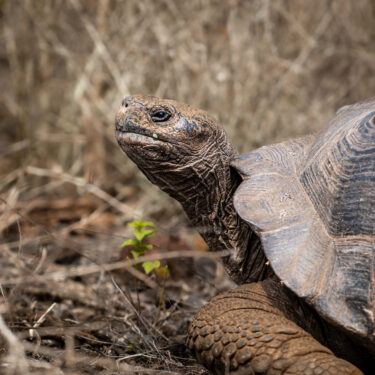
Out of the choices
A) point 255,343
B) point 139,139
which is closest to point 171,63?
point 139,139

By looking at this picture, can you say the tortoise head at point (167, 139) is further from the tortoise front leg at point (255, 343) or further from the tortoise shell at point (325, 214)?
the tortoise front leg at point (255, 343)

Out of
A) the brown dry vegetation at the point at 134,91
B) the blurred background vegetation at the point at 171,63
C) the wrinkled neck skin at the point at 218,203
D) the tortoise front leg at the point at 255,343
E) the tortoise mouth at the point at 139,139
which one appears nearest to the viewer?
the tortoise front leg at the point at 255,343

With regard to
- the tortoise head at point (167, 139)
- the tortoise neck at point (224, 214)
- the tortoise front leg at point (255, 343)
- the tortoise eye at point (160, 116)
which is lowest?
the tortoise front leg at point (255, 343)

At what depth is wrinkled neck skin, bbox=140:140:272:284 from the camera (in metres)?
2.47

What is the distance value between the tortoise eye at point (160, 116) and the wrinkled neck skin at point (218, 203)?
0.23 m

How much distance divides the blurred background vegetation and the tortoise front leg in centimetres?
272

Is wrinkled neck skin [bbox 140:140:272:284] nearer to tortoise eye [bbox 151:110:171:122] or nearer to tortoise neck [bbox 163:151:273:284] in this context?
tortoise neck [bbox 163:151:273:284]

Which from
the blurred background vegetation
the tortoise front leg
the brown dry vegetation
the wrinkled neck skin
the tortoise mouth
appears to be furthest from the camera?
the blurred background vegetation

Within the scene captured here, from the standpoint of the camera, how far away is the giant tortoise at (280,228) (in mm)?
1793

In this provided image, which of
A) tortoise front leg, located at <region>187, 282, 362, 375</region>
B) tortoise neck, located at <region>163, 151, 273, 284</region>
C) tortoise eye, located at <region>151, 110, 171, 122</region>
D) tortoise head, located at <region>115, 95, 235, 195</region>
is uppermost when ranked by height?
tortoise eye, located at <region>151, 110, 171, 122</region>

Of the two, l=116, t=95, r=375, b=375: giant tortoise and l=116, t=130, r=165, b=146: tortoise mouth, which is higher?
l=116, t=130, r=165, b=146: tortoise mouth

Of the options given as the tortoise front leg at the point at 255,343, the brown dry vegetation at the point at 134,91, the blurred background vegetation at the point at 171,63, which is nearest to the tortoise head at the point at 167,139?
the tortoise front leg at the point at 255,343

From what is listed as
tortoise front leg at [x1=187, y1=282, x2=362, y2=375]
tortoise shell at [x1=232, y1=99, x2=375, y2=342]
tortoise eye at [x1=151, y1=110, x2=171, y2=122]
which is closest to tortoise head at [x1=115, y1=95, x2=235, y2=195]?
tortoise eye at [x1=151, y1=110, x2=171, y2=122]

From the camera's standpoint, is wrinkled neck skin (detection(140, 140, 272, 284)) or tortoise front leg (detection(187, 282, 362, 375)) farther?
wrinkled neck skin (detection(140, 140, 272, 284))
